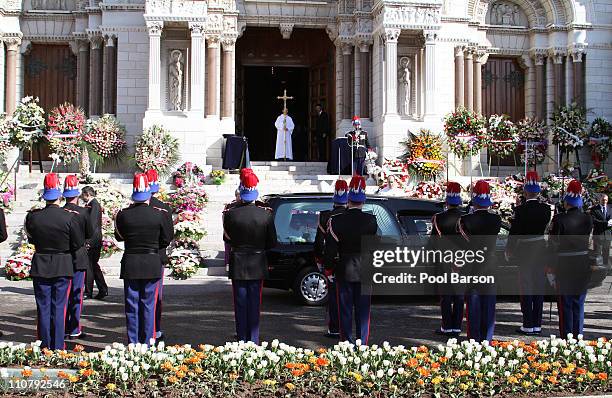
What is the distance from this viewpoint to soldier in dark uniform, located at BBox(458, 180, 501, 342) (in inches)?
357

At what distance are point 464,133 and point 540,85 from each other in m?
5.82

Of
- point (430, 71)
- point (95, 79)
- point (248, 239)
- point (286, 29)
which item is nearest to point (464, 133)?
point (430, 71)

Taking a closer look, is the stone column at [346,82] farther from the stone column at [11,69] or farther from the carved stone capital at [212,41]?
the stone column at [11,69]

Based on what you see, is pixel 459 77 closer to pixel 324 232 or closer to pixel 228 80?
pixel 228 80

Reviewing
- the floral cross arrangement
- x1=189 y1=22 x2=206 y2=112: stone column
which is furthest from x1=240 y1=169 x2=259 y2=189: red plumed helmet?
the floral cross arrangement

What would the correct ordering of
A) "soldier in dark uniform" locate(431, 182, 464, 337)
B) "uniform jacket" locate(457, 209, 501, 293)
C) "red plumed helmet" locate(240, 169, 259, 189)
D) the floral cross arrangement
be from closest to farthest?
"red plumed helmet" locate(240, 169, 259, 189) → "uniform jacket" locate(457, 209, 501, 293) → "soldier in dark uniform" locate(431, 182, 464, 337) → the floral cross arrangement

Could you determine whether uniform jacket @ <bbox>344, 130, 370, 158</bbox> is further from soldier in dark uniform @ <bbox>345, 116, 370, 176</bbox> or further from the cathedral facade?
the cathedral facade

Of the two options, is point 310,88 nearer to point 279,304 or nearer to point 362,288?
point 279,304

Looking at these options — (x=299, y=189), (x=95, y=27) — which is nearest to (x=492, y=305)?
(x=299, y=189)

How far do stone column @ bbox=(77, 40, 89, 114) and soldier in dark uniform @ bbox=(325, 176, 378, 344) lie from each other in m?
18.6

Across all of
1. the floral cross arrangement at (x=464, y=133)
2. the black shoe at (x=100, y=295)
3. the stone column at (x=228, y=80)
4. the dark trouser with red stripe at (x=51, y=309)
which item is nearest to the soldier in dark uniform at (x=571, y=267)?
the dark trouser with red stripe at (x=51, y=309)

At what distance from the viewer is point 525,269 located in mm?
10039

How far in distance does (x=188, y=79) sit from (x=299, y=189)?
5.67 metres

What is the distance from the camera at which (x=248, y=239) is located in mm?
8734
